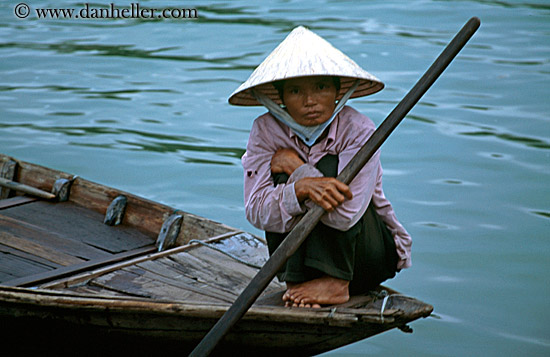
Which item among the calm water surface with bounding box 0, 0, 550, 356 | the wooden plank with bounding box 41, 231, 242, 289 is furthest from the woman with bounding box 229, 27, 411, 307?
the calm water surface with bounding box 0, 0, 550, 356

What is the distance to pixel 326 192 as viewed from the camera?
1.99m

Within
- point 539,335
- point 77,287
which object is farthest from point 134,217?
point 539,335

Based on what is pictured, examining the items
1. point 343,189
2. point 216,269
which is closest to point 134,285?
point 216,269

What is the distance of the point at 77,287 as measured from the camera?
2.58 metres

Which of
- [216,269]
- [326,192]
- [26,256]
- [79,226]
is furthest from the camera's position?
[79,226]

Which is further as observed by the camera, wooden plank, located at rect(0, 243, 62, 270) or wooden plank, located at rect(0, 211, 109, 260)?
wooden plank, located at rect(0, 211, 109, 260)

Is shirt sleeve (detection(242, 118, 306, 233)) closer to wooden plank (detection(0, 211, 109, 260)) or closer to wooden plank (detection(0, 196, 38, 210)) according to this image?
wooden plank (detection(0, 211, 109, 260))

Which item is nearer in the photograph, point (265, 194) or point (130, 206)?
point (265, 194)

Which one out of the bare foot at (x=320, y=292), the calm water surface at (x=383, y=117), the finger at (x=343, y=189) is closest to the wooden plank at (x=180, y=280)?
the bare foot at (x=320, y=292)

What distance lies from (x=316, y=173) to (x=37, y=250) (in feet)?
4.85

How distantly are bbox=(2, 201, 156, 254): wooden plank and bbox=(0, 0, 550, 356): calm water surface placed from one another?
1.00 meters

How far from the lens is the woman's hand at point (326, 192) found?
199 cm

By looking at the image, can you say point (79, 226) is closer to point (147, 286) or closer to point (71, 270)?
point (71, 270)

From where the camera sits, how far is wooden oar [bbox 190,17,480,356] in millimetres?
1966
